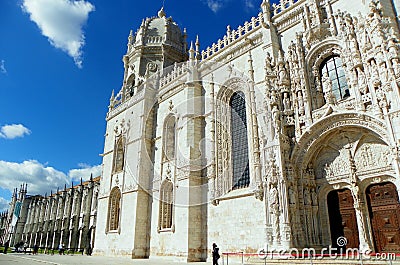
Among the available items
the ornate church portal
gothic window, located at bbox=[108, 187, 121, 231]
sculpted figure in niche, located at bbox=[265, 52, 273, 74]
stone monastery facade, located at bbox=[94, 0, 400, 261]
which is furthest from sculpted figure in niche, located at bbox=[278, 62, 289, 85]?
gothic window, located at bbox=[108, 187, 121, 231]

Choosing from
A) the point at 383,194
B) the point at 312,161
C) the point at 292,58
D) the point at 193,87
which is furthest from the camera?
the point at 193,87

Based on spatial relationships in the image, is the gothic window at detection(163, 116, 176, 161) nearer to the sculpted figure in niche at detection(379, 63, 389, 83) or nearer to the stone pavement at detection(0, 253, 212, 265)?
the stone pavement at detection(0, 253, 212, 265)

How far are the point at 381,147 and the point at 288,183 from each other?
3781 millimetres

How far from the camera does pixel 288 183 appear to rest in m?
12.5

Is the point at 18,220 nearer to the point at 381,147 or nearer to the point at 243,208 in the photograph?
the point at 243,208

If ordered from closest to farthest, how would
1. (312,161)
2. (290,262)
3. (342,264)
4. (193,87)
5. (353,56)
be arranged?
(342,264) → (290,262) → (353,56) → (312,161) → (193,87)

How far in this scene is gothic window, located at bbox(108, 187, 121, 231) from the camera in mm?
23594

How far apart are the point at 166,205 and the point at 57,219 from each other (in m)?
36.7

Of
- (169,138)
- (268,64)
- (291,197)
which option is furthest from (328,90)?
(169,138)

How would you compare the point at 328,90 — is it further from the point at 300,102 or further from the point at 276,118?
the point at 276,118

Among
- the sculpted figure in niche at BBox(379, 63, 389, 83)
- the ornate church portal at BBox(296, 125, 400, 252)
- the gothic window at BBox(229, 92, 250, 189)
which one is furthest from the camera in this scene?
the gothic window at BBox(229, 92, 250, 189)

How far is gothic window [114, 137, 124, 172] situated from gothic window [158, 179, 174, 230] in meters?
6.63

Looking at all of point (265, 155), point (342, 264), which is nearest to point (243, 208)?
point (265, 155)

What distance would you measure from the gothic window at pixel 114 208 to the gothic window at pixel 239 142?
39.0 ft
